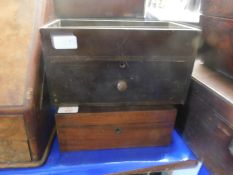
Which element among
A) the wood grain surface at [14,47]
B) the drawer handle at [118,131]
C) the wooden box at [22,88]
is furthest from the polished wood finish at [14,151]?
the drawer handle at [118,131]

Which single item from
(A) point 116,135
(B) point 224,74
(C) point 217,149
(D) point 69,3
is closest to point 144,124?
(A) point 116,135

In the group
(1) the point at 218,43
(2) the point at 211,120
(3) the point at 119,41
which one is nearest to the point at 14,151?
(3) the point at 119,41

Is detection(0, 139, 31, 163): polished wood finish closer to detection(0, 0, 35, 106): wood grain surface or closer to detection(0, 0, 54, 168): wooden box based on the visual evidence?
detection(0, 0, 54, 168): wooden box

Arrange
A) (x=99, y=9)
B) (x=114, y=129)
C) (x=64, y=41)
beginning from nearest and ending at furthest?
(x=64, y=41) < (x=114, y=129) < (x=99, y=9)

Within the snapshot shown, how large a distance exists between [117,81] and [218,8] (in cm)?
42

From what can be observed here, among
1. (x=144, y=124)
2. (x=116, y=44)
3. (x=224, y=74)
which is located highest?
(x=116, y=44)

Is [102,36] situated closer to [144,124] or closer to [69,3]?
[144,124]

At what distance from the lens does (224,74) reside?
663 millimetres

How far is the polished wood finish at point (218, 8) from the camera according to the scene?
0.60 metres

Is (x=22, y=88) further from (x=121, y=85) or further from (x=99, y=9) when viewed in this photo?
(x=99, y=9)

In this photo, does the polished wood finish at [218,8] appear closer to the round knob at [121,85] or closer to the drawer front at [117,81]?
the drawer front at [117,81]

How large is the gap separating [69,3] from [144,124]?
0.57 m

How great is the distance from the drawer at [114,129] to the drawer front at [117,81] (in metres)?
0.04

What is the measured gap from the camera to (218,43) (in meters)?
0.65
